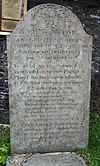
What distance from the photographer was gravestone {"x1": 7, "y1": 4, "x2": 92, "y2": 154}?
12.2 feet

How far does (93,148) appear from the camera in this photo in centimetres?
425

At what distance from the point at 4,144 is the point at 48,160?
80 centimetres

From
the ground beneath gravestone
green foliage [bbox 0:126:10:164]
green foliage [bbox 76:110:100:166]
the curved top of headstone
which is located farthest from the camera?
the ground beneath gravestone

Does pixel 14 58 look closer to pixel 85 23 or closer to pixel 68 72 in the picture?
pixel 68 72

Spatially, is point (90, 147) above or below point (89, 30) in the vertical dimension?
below

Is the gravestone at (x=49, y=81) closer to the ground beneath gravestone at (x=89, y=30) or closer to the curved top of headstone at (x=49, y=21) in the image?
the curved top of headstone at (x=49, y=21)

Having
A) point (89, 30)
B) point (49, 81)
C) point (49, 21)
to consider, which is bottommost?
point (49, 81)

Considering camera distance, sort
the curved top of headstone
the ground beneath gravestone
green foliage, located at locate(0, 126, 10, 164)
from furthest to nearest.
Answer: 1. the ground beneath gravestone
2. green foliage, located at locate(0, 126, 10, 164)
3. the curved top of headstone

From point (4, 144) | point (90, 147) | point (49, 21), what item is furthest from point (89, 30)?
point (4, 144)

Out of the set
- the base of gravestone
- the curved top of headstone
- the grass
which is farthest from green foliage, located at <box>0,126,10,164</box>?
the curved top of headstone

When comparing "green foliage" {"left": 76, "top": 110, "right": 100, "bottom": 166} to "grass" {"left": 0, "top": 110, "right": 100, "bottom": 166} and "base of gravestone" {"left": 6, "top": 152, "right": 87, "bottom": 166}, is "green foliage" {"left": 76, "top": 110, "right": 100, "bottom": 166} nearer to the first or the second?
"grass" {"left": 0, "top": 110, "right": 100, "bottom": 166}

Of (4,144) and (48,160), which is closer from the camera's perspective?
(48,160)

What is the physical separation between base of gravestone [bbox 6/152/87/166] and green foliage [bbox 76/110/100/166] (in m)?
0.11

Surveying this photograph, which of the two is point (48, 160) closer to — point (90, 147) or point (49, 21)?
point (90, 147)
